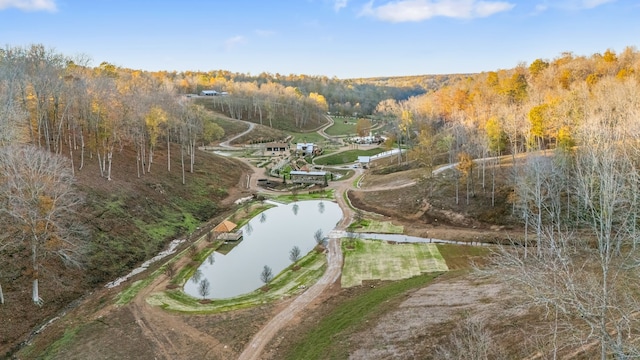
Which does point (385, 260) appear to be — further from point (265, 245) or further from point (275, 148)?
point (275, 148)

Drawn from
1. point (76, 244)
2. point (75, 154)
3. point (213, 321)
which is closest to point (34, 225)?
point (76, 244)

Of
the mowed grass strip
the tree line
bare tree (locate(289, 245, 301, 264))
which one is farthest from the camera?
bare tree (locate(289, 245, 301, 264))

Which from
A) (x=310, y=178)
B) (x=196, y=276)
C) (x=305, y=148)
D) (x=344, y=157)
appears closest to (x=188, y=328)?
(x=196, y=276)

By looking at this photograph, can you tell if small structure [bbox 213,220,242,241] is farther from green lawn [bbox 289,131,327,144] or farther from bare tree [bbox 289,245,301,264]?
green lawn [bbox 289,131,327,144]

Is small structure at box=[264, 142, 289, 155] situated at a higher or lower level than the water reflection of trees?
higher

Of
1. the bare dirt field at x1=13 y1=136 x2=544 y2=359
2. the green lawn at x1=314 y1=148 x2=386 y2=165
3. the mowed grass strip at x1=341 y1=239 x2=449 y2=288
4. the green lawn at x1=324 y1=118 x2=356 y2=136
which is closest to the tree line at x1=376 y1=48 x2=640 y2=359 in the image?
the bare dirt field at x1=13 y1=136 x2=544 y2=359

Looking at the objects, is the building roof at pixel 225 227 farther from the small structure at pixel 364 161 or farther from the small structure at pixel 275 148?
the small structure at pixel 275 148

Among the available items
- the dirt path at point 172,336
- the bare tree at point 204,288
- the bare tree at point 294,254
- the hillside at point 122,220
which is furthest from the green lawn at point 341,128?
the dirt path at point 172,336
